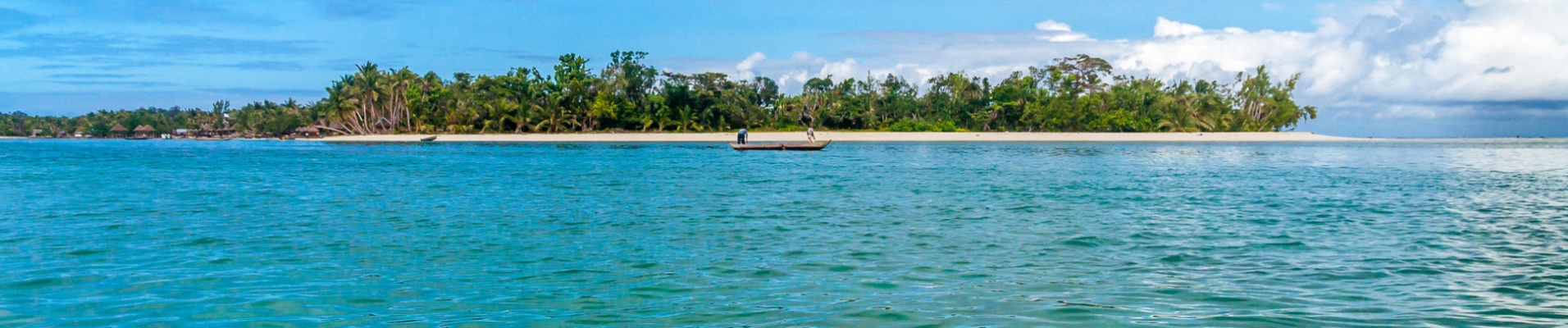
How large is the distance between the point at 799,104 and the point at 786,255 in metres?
73.1

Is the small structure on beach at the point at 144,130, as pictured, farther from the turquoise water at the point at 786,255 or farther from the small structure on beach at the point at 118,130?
the turquoise water at the point at 786,255

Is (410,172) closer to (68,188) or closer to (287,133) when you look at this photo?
(68,188)

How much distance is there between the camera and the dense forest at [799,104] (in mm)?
82438

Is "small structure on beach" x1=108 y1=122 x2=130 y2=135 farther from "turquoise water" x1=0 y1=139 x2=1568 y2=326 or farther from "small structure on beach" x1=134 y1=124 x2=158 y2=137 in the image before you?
"turquoise water" x1=0 y1=139 x2=1568 y2=326

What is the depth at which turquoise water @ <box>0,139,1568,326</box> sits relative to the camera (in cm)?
745

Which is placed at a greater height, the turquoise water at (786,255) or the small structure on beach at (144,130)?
the turquoise water at (786,255)

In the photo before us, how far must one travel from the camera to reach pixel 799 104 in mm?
83562

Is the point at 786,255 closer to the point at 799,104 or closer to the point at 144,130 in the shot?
the point at 799,104

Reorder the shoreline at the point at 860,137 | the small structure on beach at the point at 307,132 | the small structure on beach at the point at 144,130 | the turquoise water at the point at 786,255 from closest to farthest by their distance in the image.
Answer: the turquoise water at the point at 786,255, the shoreline at the point at 860,137, the small structure on beach at the point at 307,132, the small structure on beach at the point at 144,130

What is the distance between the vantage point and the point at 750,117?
84.2m

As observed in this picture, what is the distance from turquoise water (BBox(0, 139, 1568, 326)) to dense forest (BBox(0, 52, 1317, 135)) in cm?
5895

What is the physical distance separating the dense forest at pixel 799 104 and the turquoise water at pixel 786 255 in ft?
193

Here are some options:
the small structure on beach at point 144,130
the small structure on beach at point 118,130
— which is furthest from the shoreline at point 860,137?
the small structure on beach at point 118,130

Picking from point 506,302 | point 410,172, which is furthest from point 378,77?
point 506,302
